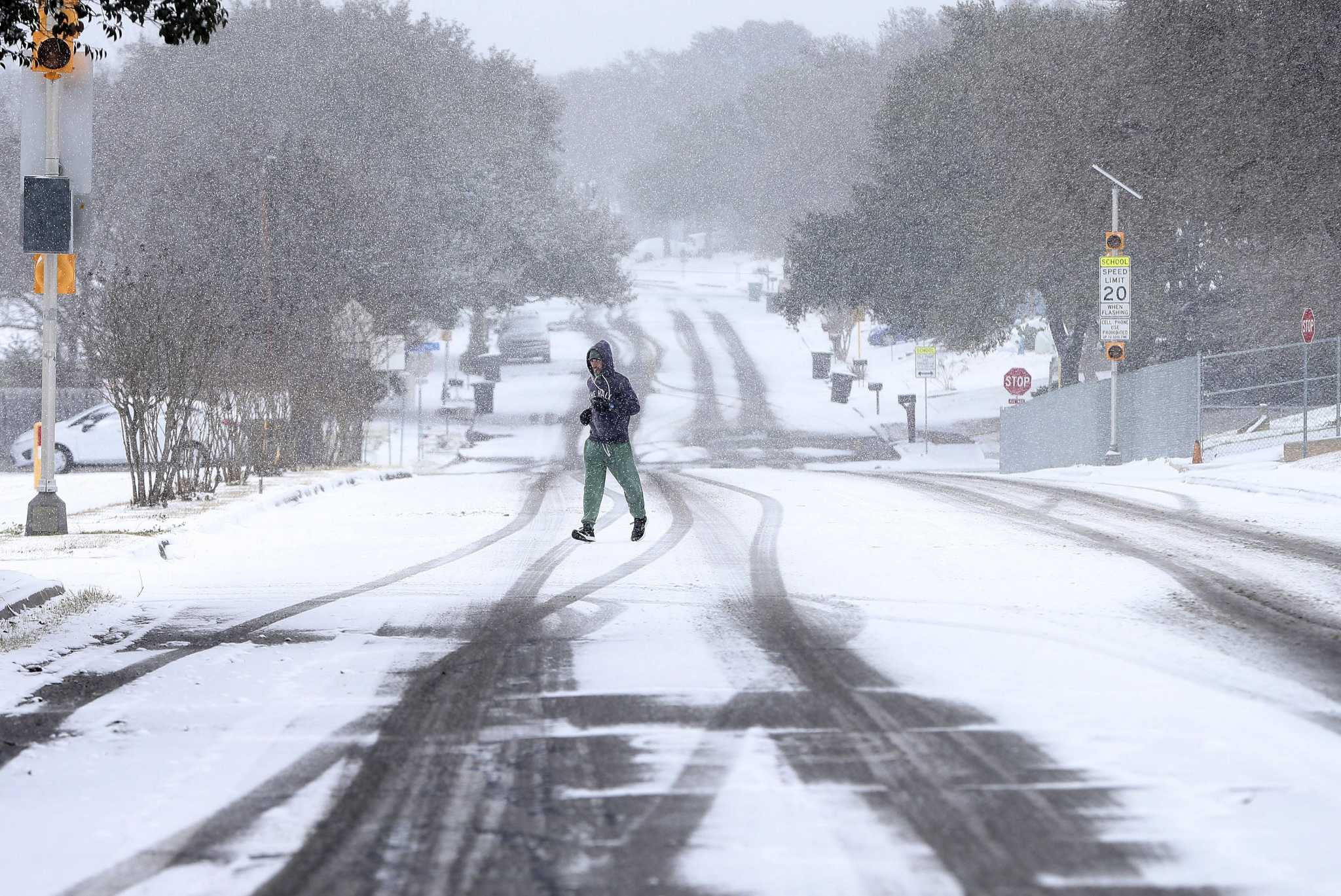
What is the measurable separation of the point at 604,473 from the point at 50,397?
5083 mm

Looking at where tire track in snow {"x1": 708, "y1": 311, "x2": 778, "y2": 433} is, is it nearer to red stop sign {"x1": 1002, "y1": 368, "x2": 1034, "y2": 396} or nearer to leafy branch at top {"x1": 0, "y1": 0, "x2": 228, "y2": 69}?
red stop sign {"x1": 1002, "y1": 368, "x2": 1034, "y2": 396}

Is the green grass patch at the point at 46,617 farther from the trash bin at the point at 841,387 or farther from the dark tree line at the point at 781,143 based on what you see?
the dark tree line at the point at 781,143

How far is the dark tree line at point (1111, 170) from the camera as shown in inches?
1016

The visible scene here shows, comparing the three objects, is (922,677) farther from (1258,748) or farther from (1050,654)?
(1258,748)

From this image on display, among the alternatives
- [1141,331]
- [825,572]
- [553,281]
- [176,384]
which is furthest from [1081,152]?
[553,281]

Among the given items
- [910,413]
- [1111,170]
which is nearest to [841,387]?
[910,413]

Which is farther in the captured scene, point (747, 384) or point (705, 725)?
point (747, 384)

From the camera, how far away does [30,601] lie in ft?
30.2

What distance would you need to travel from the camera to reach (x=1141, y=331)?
43.9m

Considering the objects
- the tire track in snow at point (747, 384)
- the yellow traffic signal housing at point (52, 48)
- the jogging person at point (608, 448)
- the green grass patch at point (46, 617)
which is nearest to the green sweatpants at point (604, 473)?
the jogging person at point (608, 448)

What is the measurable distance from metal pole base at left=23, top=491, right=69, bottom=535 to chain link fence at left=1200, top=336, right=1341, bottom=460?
15163 mm

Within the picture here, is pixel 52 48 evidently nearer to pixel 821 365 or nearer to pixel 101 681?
pixel 101 681

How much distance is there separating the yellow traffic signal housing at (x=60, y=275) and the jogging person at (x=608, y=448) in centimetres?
496

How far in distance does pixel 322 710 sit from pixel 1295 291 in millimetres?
36437
